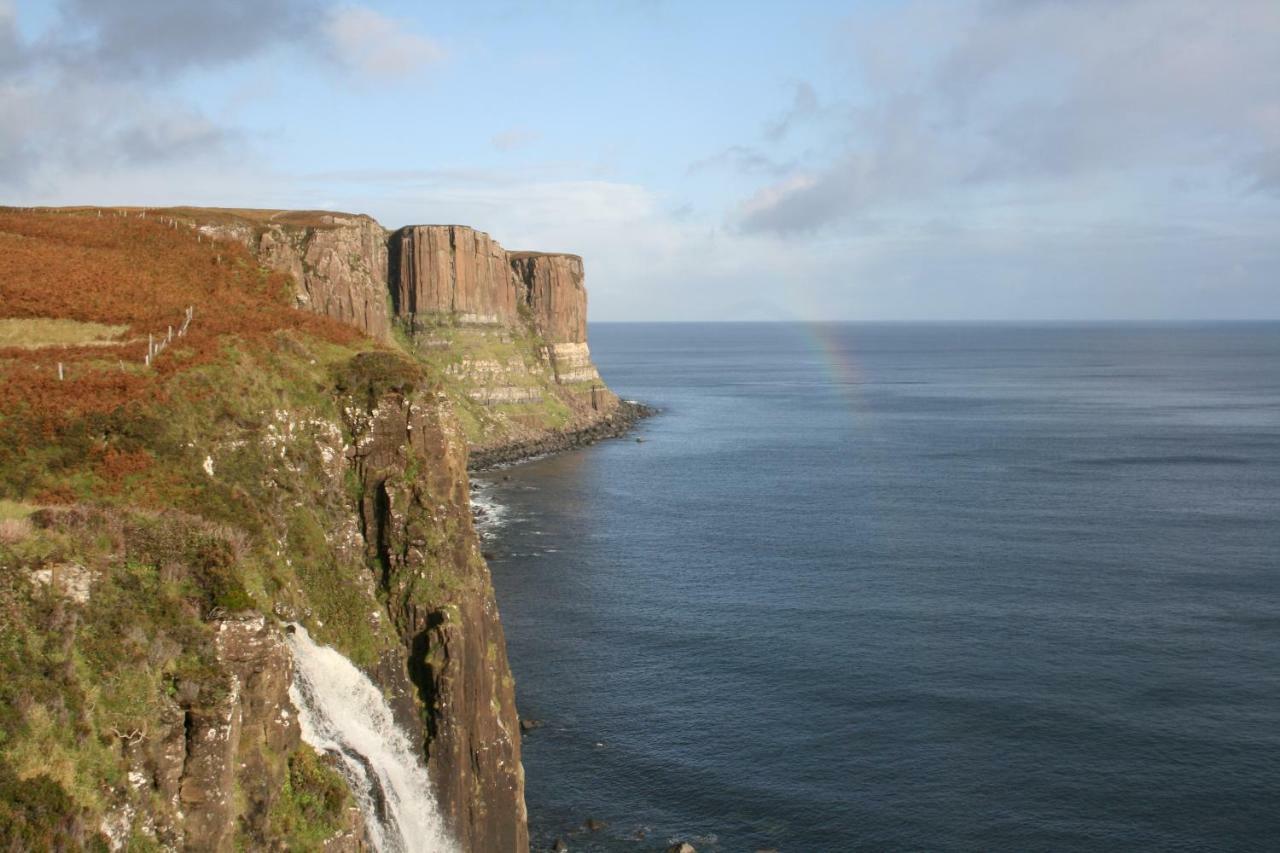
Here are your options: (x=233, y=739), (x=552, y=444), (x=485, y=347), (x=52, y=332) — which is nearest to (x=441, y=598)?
(x=233, y=739)

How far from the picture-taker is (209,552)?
88.1 feet

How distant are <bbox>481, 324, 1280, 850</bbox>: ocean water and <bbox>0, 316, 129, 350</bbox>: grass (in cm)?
2751

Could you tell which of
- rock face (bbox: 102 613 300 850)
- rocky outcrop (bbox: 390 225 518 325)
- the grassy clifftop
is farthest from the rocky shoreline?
rock face (bbox: 102 613 300 850)

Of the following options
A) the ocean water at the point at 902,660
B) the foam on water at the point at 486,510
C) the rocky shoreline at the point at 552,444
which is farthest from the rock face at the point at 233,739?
the rocky shoreline at the point at 552,444

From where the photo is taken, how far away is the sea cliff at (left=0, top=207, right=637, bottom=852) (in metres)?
22.8

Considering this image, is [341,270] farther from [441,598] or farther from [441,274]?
[441,598]

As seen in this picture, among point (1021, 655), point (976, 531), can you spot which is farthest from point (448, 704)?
point (976, 531)

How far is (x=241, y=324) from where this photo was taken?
41.4 m

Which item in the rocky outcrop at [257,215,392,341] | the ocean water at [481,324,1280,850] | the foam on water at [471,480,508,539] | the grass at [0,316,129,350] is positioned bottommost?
the ocean water at [481,324,1280,850]

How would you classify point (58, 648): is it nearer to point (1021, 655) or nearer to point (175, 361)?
A: point (175, 361)

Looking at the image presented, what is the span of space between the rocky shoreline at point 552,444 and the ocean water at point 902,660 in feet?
75.1

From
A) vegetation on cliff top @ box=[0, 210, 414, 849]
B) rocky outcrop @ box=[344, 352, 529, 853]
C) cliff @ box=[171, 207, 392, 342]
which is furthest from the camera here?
cliff @ box=[171, 207, 392, 342]

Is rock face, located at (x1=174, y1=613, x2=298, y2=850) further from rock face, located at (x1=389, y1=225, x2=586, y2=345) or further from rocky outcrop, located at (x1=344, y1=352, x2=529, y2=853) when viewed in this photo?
rock face, located at (x1=389, y1=225, x2=586, y2=345)

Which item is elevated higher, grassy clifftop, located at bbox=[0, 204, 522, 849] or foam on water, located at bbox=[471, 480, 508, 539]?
grassy clifftop, located at bbox=[0, 204, 522, 849]
